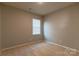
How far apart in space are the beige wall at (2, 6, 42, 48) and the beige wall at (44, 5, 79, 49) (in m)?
1.25

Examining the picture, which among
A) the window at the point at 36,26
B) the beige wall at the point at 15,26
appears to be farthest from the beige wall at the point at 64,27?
the beige wall at the point at 15,26

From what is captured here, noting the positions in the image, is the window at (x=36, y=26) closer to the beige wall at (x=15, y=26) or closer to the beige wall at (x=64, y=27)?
the beige wall at (x=15, y=26)

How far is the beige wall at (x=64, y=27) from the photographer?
3336 millimetres

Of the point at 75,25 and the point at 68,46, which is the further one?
the point at 68,46

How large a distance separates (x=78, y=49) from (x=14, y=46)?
9.42ft

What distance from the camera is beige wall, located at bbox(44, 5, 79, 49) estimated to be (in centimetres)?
334

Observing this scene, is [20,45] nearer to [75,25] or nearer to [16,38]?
[16,38]

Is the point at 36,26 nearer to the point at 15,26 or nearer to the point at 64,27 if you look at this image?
the point at 15,26

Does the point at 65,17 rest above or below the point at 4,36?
above

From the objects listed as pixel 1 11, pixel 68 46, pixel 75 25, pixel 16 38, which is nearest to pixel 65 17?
pixel 75 25

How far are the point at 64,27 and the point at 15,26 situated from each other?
7.93ft

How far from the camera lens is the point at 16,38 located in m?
4.04

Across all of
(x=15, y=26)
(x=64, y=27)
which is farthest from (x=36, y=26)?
(x=64, y=27)

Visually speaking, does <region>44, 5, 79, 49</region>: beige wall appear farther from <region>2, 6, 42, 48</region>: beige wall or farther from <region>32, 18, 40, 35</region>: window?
<region>2, 6, 42, 48</region>: beige wall
